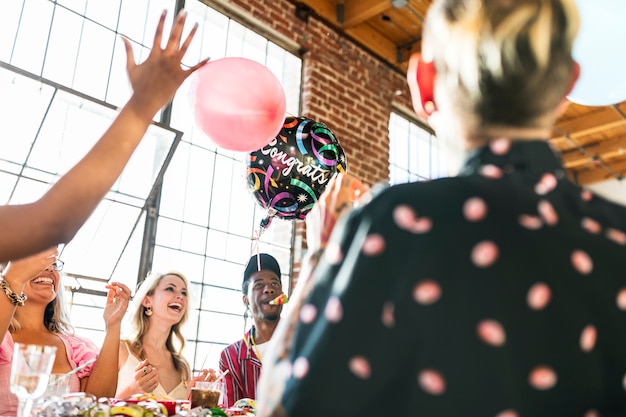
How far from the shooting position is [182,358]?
109 inches

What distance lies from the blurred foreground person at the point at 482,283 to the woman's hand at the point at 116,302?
1.57 m

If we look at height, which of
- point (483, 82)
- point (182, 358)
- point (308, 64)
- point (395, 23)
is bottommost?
point (182, 358)

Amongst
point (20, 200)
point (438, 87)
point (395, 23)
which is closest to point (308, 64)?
point (395, 23)

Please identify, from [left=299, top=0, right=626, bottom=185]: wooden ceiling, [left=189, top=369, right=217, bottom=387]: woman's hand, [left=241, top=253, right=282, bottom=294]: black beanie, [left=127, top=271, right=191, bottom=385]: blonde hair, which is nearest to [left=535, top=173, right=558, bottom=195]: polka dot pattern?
[left=189, top=369, right=217, bottom=387]: woman's hand

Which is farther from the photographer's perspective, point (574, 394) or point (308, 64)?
point (308, 64)

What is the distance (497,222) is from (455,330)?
0.11 meters

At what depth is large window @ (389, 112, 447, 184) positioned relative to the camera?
5055mm

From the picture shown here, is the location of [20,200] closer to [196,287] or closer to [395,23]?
[196,287]

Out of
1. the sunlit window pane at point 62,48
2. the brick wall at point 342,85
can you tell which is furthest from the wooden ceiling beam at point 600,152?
the sunlit window pane at point 62,48

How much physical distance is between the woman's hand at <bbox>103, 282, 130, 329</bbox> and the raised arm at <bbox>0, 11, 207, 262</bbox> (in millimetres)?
1348

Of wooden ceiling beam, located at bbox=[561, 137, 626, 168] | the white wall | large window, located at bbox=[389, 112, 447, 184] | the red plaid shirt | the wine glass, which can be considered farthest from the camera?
the white wall

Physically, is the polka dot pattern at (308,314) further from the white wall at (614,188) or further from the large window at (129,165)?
the white wall at (614,188)

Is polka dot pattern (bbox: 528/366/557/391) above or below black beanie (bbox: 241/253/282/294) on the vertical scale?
below

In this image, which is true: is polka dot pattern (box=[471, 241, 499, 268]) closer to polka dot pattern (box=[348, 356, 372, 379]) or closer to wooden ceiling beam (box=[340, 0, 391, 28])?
polka dot pattern (box=[348, 356, 372, 379])
